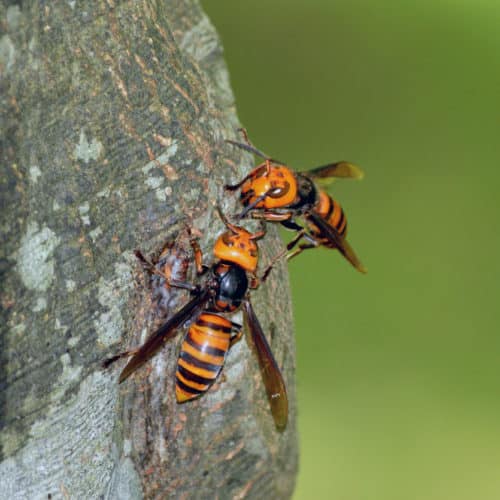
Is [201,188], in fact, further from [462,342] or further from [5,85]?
[462,342]

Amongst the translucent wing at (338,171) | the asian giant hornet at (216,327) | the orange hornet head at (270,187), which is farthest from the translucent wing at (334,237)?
the asian giant hornet at (216,327)

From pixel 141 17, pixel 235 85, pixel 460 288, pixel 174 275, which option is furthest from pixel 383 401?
pixel 141 17

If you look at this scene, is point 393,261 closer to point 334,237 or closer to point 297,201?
point 334,237

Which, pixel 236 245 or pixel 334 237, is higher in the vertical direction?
pixel 236 245

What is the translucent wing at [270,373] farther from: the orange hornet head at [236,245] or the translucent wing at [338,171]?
the translucent wing at [338,171]

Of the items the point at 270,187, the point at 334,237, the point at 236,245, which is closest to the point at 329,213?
the point at 334,237

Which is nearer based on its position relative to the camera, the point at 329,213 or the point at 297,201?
the point at 297,201
